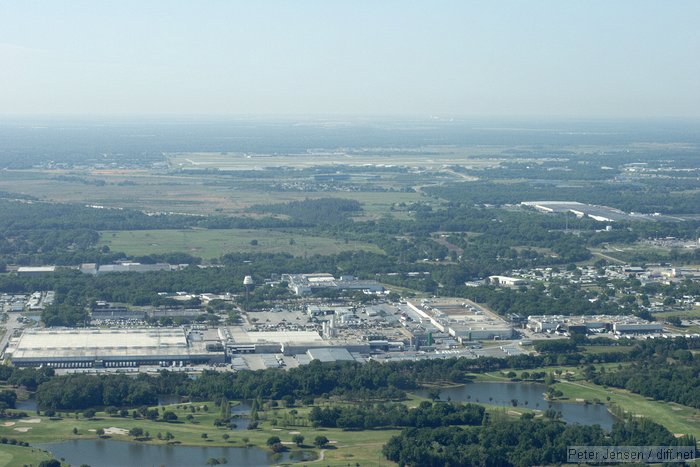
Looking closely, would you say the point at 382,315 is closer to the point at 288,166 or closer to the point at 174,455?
the point at 174,455

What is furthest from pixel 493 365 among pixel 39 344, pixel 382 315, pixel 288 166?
pixel 288 166

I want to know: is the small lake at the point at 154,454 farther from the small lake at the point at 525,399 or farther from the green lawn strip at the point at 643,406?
the green lawn strip at the point at 643,406

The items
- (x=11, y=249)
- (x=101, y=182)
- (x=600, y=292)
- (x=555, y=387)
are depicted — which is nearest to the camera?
(x=555, y=387)

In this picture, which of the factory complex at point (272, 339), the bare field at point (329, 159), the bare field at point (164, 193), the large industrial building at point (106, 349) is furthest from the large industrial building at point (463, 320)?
the bare field at point (329, 159)

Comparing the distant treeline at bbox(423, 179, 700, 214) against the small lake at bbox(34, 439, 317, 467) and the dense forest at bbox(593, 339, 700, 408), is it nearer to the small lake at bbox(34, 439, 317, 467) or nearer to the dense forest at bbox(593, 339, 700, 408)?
the dense forest at bbox(593, 339, 700, 408)

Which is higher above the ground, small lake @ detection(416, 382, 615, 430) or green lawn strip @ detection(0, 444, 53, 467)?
green lawn strip @ detection(0, 444, 53, 467)

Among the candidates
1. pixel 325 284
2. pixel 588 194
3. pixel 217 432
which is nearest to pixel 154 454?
pixel 217 432

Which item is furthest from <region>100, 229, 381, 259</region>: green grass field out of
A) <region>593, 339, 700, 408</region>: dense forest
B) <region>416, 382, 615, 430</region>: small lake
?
<region>416, 382, 615, 430</region>: small lake
